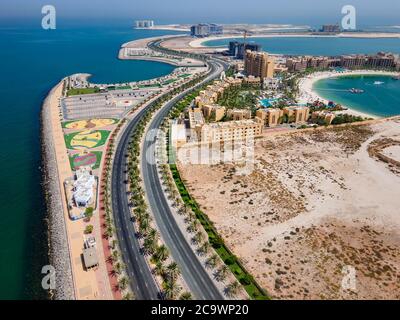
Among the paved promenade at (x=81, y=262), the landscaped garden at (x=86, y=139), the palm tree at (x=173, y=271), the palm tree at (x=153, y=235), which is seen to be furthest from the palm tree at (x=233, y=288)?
the landscaped garden at (x=86, y=139)

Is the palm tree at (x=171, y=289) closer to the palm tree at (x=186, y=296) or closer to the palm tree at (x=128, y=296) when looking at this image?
the palm tree at (x=186, y=296)

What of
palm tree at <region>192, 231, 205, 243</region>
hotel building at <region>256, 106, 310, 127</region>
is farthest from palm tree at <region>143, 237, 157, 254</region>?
hotel building at <region>256, 106, 310, 127</region>

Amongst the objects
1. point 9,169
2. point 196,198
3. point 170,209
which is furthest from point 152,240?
point 9,169

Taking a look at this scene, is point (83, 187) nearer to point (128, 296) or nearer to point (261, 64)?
point (128, 296)

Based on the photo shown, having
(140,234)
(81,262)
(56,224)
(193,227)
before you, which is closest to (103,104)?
(56,224)

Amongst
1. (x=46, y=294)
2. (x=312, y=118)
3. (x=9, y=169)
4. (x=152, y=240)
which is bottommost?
(x=46, y=294)
